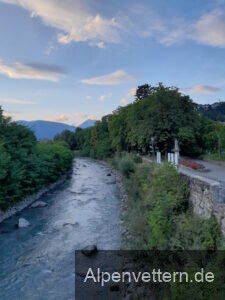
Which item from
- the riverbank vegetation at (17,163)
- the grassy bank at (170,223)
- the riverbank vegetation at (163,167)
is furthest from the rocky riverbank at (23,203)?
the grassy bank at (170,223)

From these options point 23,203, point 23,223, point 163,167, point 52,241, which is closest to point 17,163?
point 23,203

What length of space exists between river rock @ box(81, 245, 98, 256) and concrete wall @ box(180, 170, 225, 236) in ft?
14.5

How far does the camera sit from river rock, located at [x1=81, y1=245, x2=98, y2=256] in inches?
432

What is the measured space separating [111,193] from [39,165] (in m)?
6.37

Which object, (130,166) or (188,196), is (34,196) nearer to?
(130,166)

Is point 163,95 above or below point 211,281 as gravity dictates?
above

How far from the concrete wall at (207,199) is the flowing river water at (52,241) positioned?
14.5 ft

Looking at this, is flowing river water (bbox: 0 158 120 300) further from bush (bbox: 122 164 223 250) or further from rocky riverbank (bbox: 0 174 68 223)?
bush (bbox: 122 164 223 250)

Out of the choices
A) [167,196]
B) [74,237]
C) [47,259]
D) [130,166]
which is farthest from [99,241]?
[130,166]

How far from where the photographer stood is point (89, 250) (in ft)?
36.2

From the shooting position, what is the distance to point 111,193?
76.0 ft

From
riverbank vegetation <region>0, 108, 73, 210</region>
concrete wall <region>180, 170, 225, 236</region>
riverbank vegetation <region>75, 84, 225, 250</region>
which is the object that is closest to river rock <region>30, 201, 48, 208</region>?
riverbank vegetation <region>0, 108, 73, 210</region>

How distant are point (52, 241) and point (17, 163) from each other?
6921 millimetres

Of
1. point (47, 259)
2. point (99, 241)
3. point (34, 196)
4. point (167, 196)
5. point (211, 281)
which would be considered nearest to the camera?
point (211, 281)
